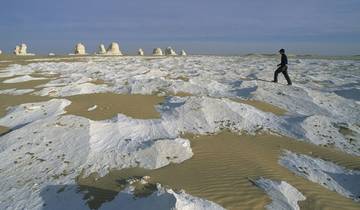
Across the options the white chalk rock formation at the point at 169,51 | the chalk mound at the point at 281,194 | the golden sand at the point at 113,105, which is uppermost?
the white chalk rock formation at the point at 169,51

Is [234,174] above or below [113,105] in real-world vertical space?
below

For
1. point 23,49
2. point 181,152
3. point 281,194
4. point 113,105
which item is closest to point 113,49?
point 23,49

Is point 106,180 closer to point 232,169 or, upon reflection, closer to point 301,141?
point 232,169

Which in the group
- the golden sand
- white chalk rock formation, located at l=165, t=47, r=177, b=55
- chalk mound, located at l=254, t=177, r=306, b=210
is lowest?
chalk mound, located at l=254, t=177, r=306, b=210

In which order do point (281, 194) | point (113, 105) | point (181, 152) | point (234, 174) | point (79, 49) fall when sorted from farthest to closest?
point (79, 49)
point (113, 105)
point (181, 152)
point (234, 174)
point (281, 194)

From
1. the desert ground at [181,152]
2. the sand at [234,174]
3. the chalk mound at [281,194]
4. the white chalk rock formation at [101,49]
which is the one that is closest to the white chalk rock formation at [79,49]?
the white chalk rock formation at [101,49]

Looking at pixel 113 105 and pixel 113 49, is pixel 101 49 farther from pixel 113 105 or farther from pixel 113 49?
pixel 113 105

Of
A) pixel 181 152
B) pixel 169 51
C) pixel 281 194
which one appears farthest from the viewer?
pixel 169 51

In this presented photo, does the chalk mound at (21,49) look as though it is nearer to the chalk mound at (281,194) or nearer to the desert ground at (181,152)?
the desert ground at (181,152)

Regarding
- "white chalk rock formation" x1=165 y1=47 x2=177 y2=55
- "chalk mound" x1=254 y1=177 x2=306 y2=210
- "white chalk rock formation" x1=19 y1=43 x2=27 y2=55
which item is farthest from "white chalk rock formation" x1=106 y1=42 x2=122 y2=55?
"chalk mound" x1=254 y1=177 x2=306 y2=210

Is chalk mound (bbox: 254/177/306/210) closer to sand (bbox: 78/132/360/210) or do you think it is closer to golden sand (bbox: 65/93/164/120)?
sand (bbox: 78/132/360/210)

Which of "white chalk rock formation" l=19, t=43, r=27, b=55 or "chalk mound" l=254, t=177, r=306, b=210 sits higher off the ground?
"white chalk rock formation" l=19, t=43, r=27, b=55

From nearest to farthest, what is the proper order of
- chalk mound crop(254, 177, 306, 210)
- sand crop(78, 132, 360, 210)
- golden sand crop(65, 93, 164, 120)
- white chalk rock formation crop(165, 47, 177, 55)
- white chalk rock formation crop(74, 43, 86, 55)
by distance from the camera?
1. chalk mound crop(254, 177, 306, 210)
2. sand crop(78, 132, 360, 210)
3. golden sand crop(65, 93, 164, 120)
4. white chalk rock formation crop(74, 43, 86, 55)
5. white chalk rock formation crop(165, 47, 177, 55)

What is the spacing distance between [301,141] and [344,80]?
16.6 meters
